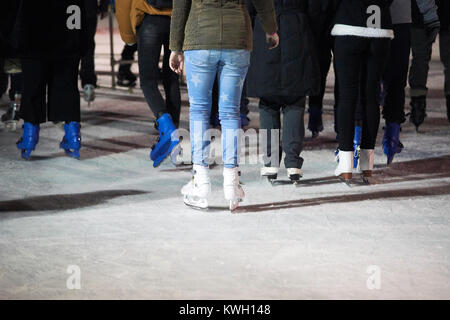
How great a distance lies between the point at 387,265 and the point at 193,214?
1.46 m

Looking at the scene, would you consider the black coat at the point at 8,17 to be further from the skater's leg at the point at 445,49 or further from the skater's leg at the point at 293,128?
the skater's leg at the point at 445,49

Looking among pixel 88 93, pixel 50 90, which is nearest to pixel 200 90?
pixel 50 90

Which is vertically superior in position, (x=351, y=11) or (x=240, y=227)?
(x=351, y=11)

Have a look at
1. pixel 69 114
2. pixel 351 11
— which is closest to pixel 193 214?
pixel 351 11

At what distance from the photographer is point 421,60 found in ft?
27.6

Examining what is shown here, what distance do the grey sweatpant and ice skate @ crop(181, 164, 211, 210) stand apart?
355cm

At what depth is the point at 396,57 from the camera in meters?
6.79

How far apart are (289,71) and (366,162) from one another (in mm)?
886

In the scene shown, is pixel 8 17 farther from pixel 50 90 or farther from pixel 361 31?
pixel 361 31

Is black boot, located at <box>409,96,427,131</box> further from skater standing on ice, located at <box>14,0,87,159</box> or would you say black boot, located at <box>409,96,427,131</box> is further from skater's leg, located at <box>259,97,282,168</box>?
skater standing on ice, located at <box>14,0,87,159</box>

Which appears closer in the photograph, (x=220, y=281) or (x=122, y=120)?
(x=220, y=281)

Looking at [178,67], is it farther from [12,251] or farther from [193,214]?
[12,251]

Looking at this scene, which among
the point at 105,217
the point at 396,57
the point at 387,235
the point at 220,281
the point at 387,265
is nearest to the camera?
the point at 220,281

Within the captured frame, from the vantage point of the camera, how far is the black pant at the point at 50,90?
23.1 ft
